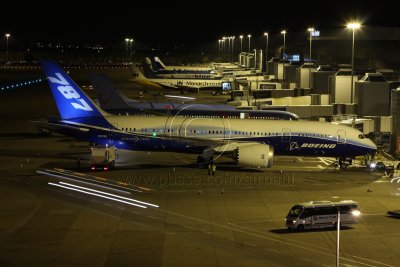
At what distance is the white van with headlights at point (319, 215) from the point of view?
32.1 meters

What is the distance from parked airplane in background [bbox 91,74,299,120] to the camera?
59344mm

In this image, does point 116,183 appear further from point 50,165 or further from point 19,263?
point 19,263

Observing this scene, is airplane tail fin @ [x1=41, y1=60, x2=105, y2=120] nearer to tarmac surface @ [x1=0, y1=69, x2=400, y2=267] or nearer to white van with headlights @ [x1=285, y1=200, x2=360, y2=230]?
tarmac surface @ [x1=0, y1=69, x2=400, y2=267]

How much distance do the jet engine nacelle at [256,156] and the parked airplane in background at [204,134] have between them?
1534mm

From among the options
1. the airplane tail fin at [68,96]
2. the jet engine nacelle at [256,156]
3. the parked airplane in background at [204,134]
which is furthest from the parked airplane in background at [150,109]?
the jet engine nacelle at [256,156]

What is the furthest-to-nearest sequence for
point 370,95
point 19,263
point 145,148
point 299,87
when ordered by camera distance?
1. point 299,87
2. point 370,95
3. point 145,148
4. point 19,263

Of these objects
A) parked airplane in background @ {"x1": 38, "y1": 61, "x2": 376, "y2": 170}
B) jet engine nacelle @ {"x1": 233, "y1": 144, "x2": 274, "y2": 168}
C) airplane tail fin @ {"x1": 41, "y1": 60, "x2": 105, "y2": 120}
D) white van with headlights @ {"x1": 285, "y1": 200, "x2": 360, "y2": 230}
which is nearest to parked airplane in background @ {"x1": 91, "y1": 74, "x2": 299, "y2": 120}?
parked airplane in background @ {"x1": 38, "y1": 61, "x2": 376, "y2": 170}

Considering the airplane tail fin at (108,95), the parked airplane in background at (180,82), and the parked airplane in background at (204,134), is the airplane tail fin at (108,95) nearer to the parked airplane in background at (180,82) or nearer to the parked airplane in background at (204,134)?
the parked airplane in background at (204,134)

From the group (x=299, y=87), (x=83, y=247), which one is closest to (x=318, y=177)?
(x=83, y=247)

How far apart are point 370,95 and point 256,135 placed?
18596mm

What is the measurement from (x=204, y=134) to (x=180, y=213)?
15.2m

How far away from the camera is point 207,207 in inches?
1453

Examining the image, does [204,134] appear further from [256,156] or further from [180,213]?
[180,213]

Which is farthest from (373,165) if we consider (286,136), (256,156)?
(256,156)
